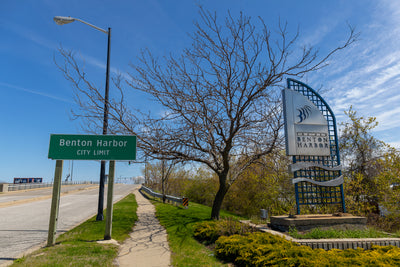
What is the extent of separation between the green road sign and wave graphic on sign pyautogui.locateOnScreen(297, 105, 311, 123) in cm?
620

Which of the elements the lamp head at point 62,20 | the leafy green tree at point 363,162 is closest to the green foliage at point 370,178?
the leafy green tree at point 363,162

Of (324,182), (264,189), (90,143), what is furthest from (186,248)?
(264,189)

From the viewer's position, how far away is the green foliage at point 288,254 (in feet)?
15.0

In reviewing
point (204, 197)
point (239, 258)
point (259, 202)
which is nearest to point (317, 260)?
point (239, 258)

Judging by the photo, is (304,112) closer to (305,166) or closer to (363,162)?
(305,166)

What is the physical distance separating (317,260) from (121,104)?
846cm

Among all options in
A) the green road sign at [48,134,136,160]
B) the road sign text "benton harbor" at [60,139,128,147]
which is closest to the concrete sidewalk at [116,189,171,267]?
the green road sign at [48,134,136,160]

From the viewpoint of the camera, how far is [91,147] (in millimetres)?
8336

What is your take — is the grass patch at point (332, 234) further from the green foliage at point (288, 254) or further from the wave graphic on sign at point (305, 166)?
the wave graphic on sign at point (305, 166)

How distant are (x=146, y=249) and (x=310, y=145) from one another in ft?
22.0

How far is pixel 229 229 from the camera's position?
811cm

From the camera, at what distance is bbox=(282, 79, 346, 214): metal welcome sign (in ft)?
30.0

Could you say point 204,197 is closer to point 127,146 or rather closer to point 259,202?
point 259,202

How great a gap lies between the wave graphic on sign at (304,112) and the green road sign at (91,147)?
6198 millimetres
